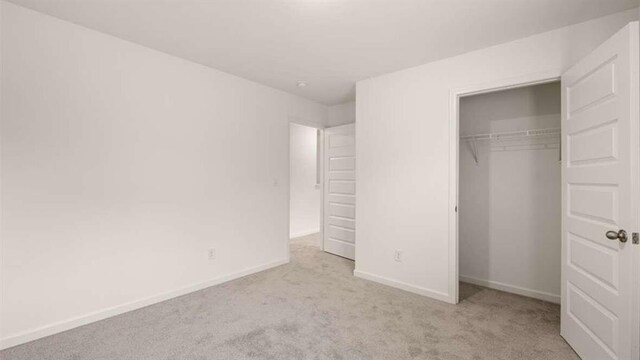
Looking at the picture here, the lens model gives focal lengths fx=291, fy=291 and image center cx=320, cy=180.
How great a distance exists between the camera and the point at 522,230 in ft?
10.2

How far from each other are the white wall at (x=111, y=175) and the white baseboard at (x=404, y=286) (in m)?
1.42

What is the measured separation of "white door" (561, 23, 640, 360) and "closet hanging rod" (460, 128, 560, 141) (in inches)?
32.5

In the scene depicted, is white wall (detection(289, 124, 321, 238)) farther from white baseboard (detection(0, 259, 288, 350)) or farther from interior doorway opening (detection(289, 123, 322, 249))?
white baseboard (detection(0, 259, 288, 350))

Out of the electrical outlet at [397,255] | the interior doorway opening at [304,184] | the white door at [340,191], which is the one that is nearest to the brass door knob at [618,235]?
the electrical outlet at [397,255]

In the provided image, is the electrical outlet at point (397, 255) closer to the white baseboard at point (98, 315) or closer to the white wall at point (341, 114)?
the white baseboard at point (98, 315)

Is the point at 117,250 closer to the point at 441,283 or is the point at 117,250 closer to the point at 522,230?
the point at 441,283

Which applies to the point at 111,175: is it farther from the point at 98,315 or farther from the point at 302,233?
the point at 302,233

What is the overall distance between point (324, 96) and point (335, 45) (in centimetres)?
159

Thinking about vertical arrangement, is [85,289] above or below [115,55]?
below

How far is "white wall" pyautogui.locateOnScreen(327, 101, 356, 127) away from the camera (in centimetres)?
454

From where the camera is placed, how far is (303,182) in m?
6.24

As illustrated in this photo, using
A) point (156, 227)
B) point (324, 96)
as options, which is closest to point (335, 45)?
point (324, 96)

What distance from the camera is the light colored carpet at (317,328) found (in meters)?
2.02

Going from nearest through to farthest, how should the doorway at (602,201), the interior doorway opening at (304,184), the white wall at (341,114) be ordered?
1. the doorway at (602,201)
2. the white wall at (341,114)
3. the interior doorway opening at (304,184)
